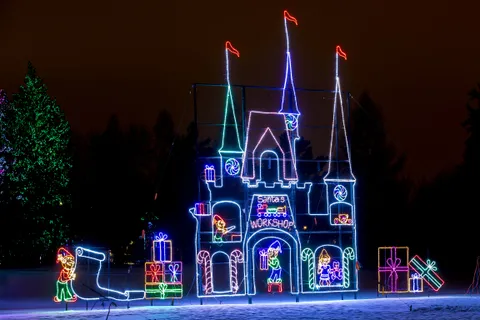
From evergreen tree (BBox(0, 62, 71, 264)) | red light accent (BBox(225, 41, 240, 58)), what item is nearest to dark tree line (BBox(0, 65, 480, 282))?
evergreen tree (BBox(0, 62, 71, 264))

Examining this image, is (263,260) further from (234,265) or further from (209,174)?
(209,174)

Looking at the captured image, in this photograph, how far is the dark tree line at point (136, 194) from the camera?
117 ft

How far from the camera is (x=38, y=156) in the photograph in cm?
3600

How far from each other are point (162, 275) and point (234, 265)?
2538mm

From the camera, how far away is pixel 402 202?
44.5 m

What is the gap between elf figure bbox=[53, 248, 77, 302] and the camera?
71.5ft

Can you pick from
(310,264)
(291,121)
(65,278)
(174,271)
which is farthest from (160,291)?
(291,121)

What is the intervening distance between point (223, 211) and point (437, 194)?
12375mm

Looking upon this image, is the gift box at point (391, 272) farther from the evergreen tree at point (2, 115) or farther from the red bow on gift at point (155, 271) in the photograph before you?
the evergreen tree at point (2, 115)

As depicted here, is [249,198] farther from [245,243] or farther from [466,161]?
[466,161]

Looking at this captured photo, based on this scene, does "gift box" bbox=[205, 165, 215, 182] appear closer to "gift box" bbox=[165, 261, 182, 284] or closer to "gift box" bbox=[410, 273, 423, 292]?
"gift box" bbox=[165, 261, 182, 284]

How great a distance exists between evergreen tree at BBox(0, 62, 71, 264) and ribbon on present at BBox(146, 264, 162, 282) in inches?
514

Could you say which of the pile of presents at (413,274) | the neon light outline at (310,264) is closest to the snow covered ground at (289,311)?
the neon light outline at (310,264)

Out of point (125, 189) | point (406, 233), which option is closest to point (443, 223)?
point (406, 233)
